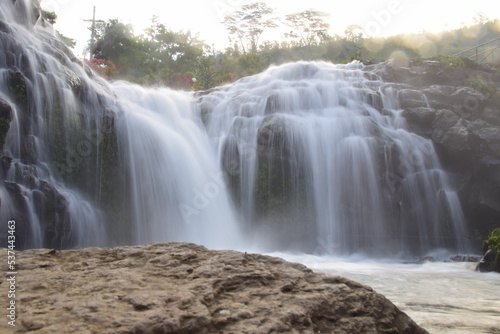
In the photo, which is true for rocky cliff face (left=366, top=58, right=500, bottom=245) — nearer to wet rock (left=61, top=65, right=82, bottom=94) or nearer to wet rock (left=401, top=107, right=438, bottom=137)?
wet rock (left=401, top=107, right=438, bottom=137)

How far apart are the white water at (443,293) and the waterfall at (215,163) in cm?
259

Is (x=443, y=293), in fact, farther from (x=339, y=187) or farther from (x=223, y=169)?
(x=223, y=169)

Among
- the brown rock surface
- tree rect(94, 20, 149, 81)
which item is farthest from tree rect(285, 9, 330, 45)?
the brown rock surface

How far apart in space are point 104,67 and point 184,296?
26.8 metres

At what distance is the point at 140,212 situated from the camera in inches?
409

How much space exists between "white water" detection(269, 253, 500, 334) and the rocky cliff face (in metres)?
4.40

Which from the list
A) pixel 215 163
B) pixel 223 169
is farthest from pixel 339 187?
pixel 215 163

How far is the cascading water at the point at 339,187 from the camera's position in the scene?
12.2 meters

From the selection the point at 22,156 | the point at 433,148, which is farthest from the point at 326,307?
the point at 433,148

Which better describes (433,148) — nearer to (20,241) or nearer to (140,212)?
(140,212)

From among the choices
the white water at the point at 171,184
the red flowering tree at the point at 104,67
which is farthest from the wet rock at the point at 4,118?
the red flowering tree at the point at 104,67

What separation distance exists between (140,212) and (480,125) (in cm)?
1201

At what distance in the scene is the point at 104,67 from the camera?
2591 centimetres

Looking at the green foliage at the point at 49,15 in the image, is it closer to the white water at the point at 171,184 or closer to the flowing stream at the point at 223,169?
the flowing stream at the point at 223,169
